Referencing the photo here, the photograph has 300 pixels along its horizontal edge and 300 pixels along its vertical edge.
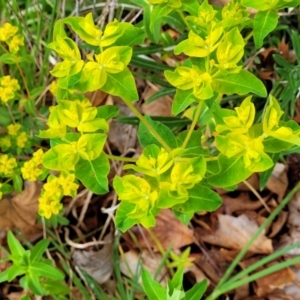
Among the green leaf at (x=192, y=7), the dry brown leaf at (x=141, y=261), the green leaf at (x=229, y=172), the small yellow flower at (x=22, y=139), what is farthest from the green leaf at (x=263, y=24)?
the dry brown leaf at (x=141, y=261)

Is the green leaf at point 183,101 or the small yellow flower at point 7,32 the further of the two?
the small yellow flower at point 7,32

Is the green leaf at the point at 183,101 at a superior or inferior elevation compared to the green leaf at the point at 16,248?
superior

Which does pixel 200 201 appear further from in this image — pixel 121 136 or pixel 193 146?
pixel 121 136

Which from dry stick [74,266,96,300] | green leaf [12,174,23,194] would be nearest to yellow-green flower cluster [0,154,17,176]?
green leaf [12,174,23,194]

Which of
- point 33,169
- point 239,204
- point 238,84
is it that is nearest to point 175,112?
point 238,84

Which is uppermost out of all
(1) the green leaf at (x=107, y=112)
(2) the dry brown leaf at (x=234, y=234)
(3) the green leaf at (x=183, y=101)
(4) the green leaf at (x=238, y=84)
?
(4) the green leaf at (x=238, y=84)

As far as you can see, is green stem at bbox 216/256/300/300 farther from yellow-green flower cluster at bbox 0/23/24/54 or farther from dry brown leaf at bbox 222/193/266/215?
yellow-green flower cluster at bbox 0/23/24/54

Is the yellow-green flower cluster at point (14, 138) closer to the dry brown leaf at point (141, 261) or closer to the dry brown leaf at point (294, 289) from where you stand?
the dry brown leaf at point (141, 261)
